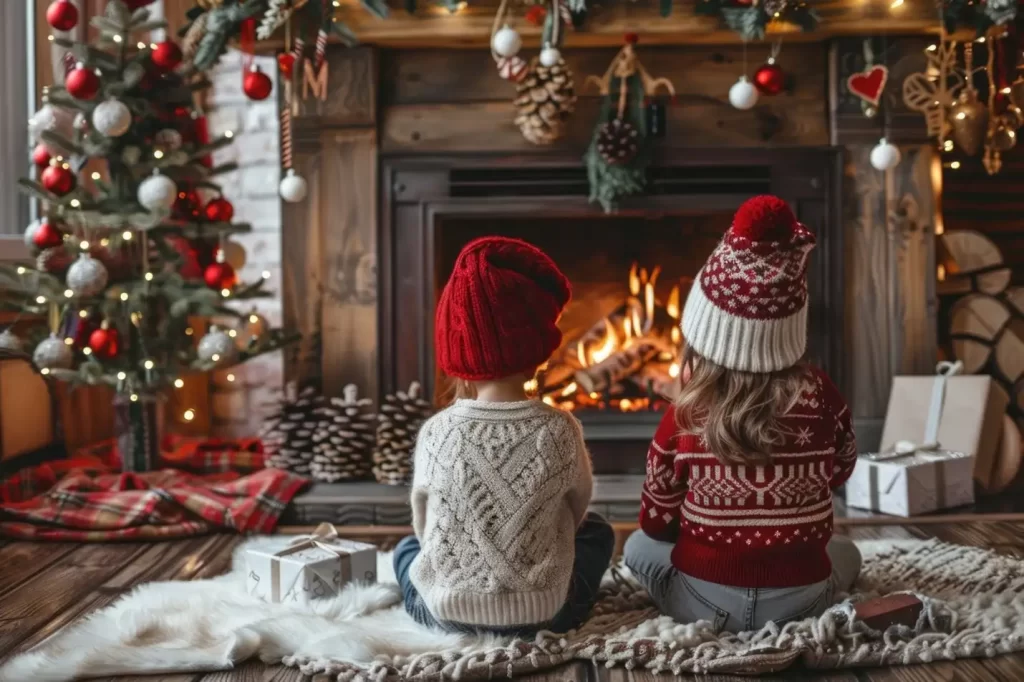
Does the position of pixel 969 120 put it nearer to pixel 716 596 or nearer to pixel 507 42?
pixel 507 42

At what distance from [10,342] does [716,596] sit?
2.21 m

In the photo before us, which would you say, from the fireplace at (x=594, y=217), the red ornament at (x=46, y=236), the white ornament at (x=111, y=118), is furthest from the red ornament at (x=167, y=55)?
the fireplace at (x=594, y=217)

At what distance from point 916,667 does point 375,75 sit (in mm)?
2364

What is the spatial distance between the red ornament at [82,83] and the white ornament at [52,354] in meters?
0.69

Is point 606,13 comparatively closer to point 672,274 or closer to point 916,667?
point 672,274

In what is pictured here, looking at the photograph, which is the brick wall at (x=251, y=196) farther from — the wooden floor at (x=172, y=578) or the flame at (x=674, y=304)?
the flame at (x=674, y=304)

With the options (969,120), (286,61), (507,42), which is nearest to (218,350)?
(286,61)

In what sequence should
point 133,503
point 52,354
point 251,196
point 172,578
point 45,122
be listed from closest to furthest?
point 172,578 < point 133,503 < point 52,354 < point 45,122 < point 251,196

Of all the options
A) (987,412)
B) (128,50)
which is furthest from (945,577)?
(128,50)

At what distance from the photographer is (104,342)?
327 cm

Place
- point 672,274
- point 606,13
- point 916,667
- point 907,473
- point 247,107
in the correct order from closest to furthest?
1. point 916,667
2. point 907,473
3. point 606,13
4. point 672,274
5. point 247,107

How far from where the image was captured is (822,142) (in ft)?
11.5

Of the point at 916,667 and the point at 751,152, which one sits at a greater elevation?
the point at 751,152

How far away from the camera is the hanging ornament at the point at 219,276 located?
3.40 m
